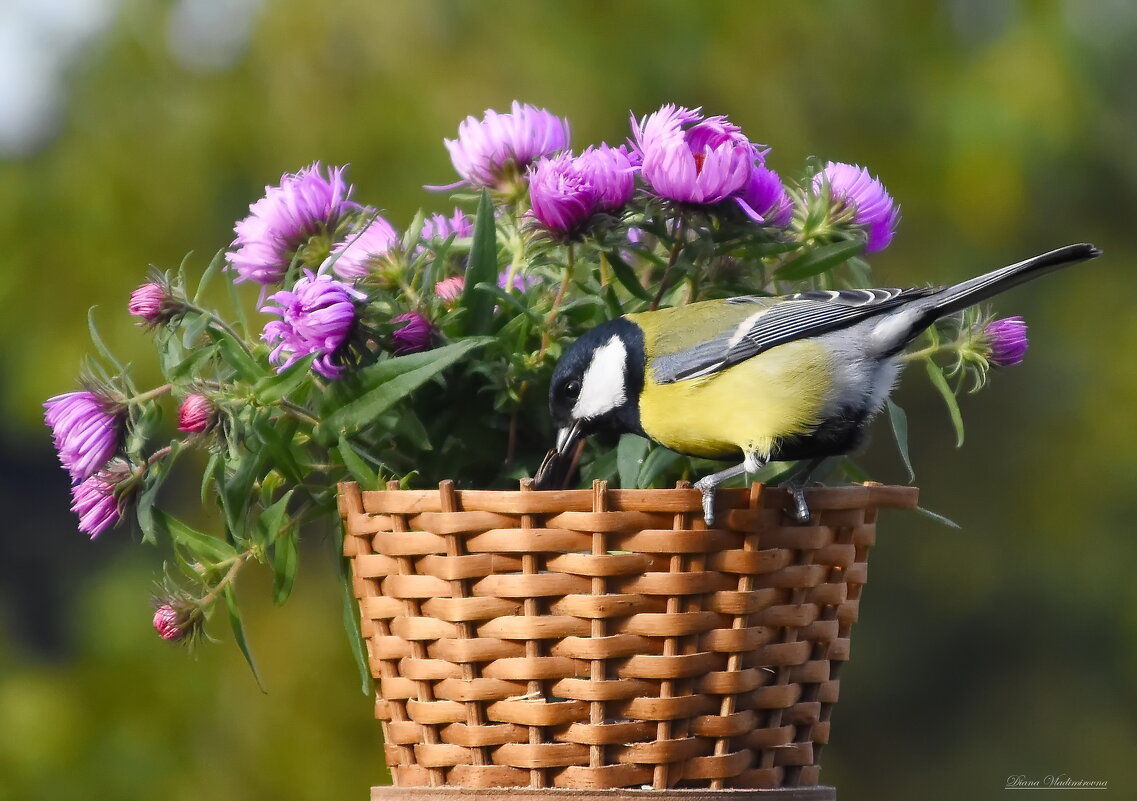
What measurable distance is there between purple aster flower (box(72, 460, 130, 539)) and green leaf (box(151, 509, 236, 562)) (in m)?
0.05

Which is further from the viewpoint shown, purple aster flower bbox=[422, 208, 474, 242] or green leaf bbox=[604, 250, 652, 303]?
purple aster flower bbox=[422, 208, 474, 242]

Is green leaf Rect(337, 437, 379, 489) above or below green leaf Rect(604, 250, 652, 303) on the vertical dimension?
below

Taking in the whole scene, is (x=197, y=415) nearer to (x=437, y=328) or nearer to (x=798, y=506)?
(x=437, y=328)

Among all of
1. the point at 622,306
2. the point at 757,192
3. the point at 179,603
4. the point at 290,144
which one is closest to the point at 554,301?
the point at 622,306

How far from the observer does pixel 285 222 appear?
4.80ft

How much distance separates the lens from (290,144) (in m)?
3.40

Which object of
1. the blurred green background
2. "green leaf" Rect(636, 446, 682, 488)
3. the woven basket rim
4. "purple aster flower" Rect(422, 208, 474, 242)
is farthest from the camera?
the blurred green background

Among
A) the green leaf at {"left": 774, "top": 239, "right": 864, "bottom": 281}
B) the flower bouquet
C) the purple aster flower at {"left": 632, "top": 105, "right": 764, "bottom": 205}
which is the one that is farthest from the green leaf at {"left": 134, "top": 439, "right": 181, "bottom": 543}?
the green leaf at {"left": 774, "top": 239, "right": 864, "bottom": 281}

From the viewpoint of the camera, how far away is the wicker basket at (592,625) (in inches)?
48.6

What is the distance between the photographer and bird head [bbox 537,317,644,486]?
1.39 metres

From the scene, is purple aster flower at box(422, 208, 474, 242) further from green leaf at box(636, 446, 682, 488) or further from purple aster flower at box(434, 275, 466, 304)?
green leaf at box(636, 446, 682, 488)

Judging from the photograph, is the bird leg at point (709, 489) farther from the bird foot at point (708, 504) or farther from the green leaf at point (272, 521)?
the green leaf at point (272, 521)

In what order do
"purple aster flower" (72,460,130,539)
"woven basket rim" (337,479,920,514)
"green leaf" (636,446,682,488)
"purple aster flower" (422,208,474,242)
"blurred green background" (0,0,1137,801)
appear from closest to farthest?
"woven basket rim" (337,479,920,514) < "purple aster flower" (72,460,130,539) < "green leaf" (636,446,682,488) < "purple aster flower" (422,208,474,242) < "blurred green background" (0,0,1137,801)

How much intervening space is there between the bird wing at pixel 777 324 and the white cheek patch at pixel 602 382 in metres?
0.06
